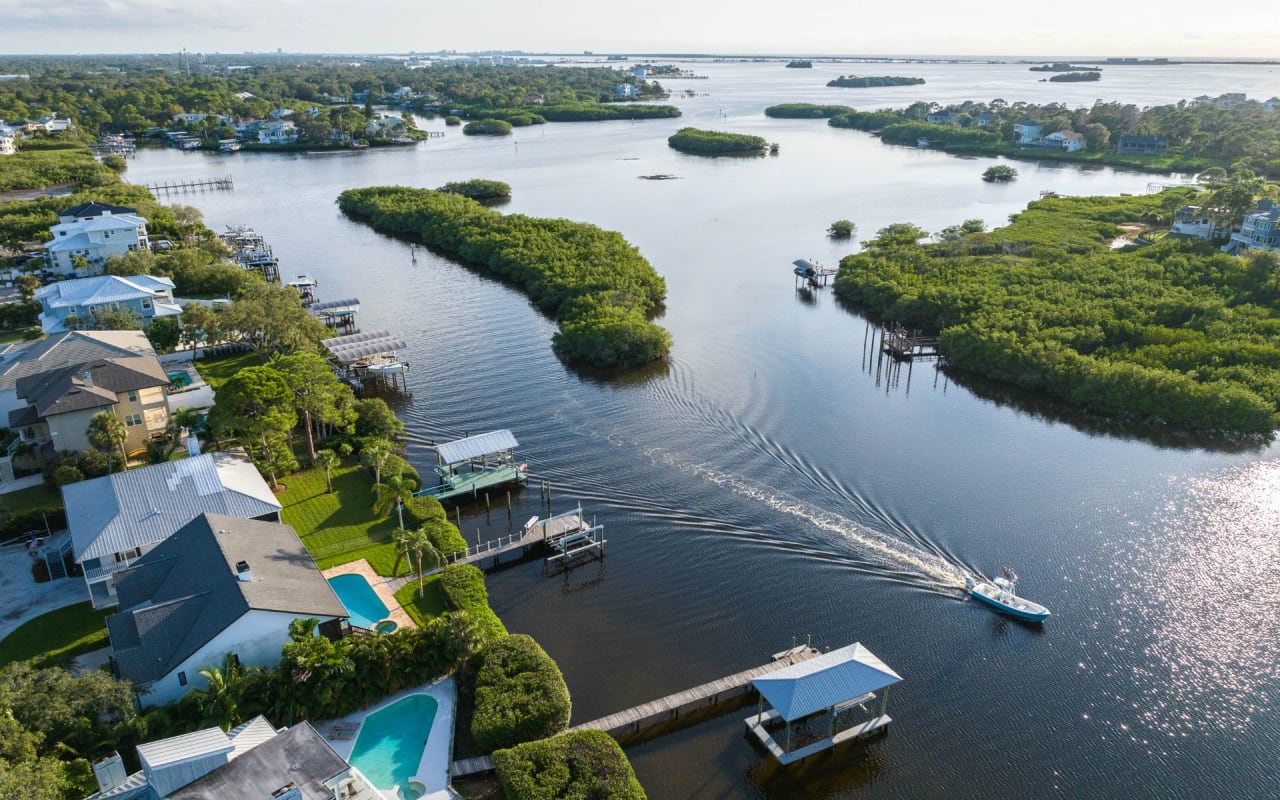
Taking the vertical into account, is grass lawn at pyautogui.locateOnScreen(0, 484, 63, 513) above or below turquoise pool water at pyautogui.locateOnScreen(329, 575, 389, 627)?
above

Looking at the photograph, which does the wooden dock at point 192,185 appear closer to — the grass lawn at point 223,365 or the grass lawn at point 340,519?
the grass lawn at point 223,365

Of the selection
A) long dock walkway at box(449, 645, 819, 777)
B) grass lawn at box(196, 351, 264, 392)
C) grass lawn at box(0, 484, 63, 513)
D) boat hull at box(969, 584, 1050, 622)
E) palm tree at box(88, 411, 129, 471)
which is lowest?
long dock walkway at box(449, 645, 819, 777)

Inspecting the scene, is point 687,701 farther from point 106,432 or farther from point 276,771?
point 106,432

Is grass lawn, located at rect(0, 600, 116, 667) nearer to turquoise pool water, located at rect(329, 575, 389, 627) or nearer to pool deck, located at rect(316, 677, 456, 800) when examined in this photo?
turquoise pool water, located at rect(329, 575, 389, 627)

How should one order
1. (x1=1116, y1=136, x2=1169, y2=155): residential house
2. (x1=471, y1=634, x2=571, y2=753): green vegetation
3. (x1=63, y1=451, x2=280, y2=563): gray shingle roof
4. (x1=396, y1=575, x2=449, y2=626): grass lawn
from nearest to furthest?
(x1=471, y1=634, x2=571, y2=753): green vegetation < (x1=63, y1=451, x2=280, y2=563): gray shingle roof < (x1=396, y1=575, x2=449, y2=626): grass lawn < (x1=1116, y1=136, x2=1169, y2=155): residential house

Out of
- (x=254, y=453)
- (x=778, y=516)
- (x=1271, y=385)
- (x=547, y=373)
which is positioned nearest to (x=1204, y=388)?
(x=1271, y=385)

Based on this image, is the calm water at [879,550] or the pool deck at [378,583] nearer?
the calm water at [879,550]

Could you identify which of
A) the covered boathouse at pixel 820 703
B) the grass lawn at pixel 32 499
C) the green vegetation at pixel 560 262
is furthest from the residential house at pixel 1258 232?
the grass lawn at pixel 32 499

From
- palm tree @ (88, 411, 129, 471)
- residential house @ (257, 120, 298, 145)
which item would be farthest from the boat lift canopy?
residential house @ (257, 120, 298, 145)
